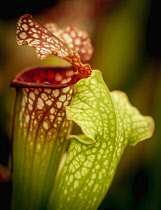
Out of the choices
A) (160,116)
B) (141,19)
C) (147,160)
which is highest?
(141,19)

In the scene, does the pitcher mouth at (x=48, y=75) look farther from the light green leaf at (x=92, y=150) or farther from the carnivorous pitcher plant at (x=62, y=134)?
the light green leaf at (x=92, y=150)

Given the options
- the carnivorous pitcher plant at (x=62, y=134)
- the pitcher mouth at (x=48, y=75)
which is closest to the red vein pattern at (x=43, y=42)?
the carnivorous pitcher plant at (x=62, y=134)

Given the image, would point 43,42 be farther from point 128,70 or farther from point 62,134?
point 128,70

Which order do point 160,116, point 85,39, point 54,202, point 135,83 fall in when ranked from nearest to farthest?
point 54,202 → point 85,39 → point 160,116 → point 135,83

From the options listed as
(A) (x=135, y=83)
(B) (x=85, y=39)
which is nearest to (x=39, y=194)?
(B) (x=85, y=39)

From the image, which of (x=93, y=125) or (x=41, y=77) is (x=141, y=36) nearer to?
(x=41, y=77)

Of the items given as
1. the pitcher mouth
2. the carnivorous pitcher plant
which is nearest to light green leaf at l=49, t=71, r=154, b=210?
the carnivorous pitcher plant
